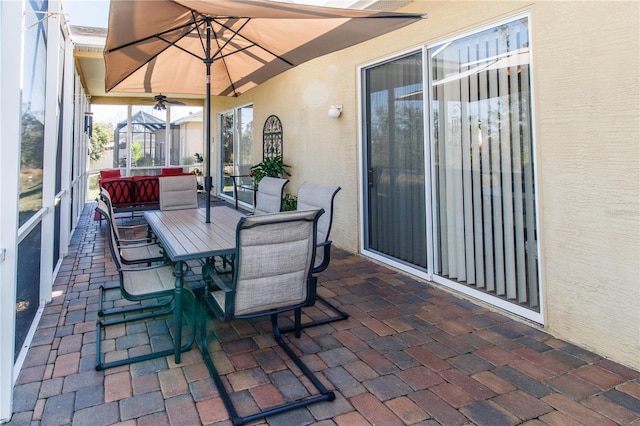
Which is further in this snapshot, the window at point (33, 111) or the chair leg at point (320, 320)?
the chair leg at point (320, 320)

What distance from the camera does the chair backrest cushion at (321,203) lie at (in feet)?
10.3

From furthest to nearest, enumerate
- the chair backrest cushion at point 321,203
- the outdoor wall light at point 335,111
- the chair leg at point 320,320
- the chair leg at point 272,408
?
1. the outdoor wall light at point 335,111
2. the chair backrest cushion at point 321,203
3. the chair leg at point 320,320
4. the chair leg at point 272,408

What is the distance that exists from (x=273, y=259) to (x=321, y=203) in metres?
1.18

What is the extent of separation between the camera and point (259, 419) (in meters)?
1.95

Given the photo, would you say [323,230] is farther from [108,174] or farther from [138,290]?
[108,174]

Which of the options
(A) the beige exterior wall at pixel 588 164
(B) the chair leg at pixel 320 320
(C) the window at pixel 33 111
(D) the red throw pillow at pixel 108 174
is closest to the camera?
(A) the beige exterior wall at pixel 588 164

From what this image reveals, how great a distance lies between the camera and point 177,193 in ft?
14.8

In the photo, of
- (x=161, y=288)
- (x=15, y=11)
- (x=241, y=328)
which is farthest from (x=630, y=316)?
(x=15, y=11)

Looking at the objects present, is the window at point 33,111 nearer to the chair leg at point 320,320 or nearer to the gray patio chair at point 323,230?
the chair leg at point 320,320

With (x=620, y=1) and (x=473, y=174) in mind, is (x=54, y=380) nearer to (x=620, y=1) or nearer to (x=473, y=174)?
(x=473, y=174)

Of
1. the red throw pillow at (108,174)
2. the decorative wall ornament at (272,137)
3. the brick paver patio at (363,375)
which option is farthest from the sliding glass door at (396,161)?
the red throw pillow at (108,174)

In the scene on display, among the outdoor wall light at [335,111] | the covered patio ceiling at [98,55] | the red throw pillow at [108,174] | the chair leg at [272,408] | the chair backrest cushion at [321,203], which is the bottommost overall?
the chair leg at [272,408]

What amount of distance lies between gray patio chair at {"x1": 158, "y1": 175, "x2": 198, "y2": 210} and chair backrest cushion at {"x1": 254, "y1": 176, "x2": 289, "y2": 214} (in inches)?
36.1

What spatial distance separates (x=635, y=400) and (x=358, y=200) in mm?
3353
